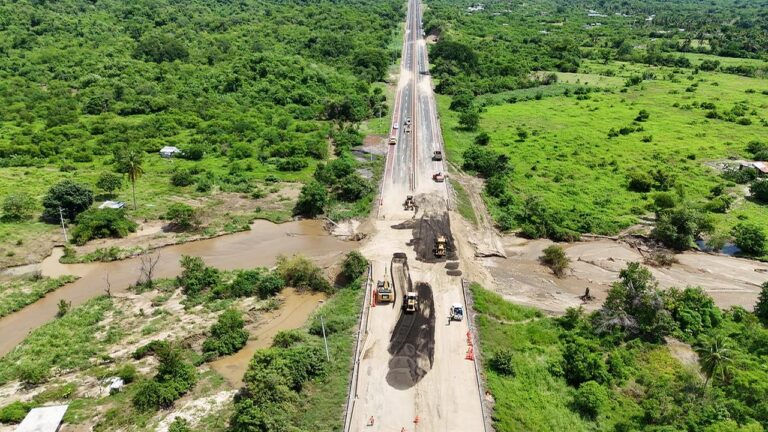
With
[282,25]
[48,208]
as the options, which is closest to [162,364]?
[48,208]

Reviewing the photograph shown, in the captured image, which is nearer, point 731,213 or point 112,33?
point 731,213

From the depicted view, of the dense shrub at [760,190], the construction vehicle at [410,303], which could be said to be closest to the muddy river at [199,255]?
the construction vehicle at [410,303]

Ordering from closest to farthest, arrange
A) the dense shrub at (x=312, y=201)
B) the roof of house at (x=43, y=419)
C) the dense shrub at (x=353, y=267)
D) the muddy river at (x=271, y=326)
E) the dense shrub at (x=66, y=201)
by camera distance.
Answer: the roof of house at (x=43, y=419) < the muddy river at (x=271, y=326) < the dense shrub at (x=353, y=267) < the dense shrub at (x=66, y=201) < the dense shrub at (x=312, y=201)

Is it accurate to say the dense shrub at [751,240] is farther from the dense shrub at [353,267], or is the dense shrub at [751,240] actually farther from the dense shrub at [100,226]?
the dense shrub at [100,226]

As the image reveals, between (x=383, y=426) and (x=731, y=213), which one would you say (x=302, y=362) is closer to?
(x=383, y=426)

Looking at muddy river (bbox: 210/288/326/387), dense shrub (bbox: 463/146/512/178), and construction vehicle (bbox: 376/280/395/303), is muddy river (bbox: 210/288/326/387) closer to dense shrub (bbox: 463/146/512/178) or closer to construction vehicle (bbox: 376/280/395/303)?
construction vehicle (bbox: 376/280/395/303)

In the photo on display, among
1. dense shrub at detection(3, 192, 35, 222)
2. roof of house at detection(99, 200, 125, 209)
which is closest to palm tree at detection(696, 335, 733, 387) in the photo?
roof of house at detection(99, 200, 125, 209)

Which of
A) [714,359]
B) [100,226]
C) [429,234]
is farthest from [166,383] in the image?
[714,359]
